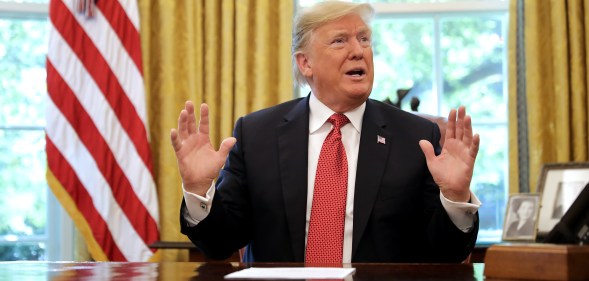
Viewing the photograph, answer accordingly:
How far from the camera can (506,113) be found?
4934 millimetres

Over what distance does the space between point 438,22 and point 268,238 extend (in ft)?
9.06

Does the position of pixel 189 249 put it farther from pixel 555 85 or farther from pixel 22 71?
pixel 555 85

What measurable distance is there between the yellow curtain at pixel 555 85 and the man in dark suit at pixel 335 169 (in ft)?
6.33

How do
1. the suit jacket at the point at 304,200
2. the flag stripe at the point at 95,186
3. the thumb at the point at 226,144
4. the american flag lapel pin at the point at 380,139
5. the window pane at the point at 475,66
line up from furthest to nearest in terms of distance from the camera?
the window pane at the point at 475,66 < the flag stripe at the point at 95,186 < the american flag lapel pin at the point at 380,139 < the suit jacket at the point at 304,200 < the thumb at the point at 226,144

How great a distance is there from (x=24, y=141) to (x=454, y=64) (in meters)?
2.59

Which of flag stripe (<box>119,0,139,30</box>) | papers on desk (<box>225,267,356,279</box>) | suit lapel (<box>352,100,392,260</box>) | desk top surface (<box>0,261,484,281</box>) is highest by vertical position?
flag stripe (<box>119,0,139,30</box>)

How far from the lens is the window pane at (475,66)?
497cm

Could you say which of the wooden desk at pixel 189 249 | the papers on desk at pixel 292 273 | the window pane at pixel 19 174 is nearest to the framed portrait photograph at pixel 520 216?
the wooden desk at pixel 189 249

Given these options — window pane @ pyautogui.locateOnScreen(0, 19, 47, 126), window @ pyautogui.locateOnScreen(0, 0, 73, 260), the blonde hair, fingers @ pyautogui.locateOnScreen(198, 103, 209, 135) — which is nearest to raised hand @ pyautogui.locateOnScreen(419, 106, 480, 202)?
fingers @ pyautogui.locateOnScreen(198, 103, 209, 135)

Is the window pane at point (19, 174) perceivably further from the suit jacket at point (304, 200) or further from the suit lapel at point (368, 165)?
the suit lapel at point (368, 165)

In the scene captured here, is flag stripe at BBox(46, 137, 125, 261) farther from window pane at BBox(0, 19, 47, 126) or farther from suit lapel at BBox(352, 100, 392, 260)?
suit lapel at BBox(352, 100, 392, 260)

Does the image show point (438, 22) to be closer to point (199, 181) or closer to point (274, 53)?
point (274, 53)

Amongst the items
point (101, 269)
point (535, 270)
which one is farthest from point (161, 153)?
point (535, 270)

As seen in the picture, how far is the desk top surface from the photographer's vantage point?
5.60 ft
